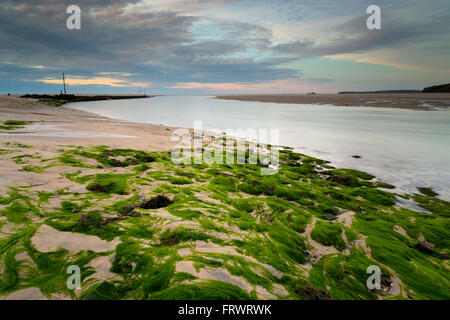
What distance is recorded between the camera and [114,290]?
2035 mm

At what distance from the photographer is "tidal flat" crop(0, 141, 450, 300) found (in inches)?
86.8

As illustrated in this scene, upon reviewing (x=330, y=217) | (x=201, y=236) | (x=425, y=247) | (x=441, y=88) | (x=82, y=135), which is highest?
(x=441, y=88)

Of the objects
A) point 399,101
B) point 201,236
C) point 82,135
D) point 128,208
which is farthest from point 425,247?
point 399,101

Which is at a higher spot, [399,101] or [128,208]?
[399,101]

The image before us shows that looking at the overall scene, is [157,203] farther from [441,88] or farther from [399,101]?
[441,88]

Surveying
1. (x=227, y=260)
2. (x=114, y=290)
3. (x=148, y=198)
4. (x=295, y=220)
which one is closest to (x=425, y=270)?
(x=295, y=220)

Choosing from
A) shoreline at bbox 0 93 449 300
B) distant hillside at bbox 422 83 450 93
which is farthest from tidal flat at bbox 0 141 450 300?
distant hillside at bbox 422 83 450 93

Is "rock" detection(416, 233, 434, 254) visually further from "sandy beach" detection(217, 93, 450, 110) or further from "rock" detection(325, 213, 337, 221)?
"sandy beach" detection(217, 93, 450, 110)

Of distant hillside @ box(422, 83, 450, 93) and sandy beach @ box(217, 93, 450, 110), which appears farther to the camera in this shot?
distant hillside @ box(422, 83, 450, 93)

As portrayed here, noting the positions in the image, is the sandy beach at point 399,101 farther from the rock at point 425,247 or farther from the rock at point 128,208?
the rock at point 128,208

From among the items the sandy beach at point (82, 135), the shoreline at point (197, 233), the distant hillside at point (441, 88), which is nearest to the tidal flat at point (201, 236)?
the shoreline at point (197, 233)

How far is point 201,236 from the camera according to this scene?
3.04m

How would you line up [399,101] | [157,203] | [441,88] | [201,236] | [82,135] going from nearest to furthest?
[201,236]
[157,203]
[82,135]
[399,101]
[441,88]
